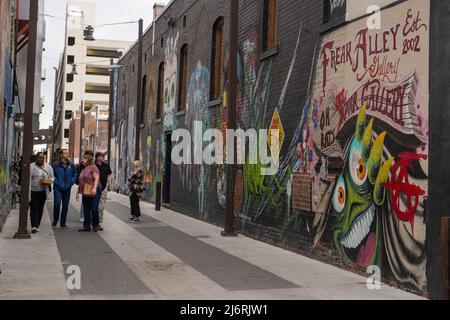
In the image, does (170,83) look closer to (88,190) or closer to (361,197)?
(88,190)

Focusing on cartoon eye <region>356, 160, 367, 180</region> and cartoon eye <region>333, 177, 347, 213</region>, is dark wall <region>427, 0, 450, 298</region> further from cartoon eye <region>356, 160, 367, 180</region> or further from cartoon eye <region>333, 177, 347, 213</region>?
cartoon eye <region>333, 177, 347, 213</region>

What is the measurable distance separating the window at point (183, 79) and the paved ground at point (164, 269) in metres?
7.12

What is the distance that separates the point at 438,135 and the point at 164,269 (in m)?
4.09

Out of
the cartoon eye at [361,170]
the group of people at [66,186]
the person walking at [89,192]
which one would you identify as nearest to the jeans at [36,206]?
the group of people at [66,186]

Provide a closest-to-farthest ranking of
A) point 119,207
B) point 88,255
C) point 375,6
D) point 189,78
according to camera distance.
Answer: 1. point 375,6
2. point 88,255
3. point 189,78
4. point 119,207

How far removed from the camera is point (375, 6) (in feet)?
26.5

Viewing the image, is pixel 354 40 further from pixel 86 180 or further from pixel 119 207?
pixel 119 207

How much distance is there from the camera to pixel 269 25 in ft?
40.1

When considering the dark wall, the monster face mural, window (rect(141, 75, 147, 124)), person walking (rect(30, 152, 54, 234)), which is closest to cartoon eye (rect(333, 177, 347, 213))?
the dark wall

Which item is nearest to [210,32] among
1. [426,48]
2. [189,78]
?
[189,78]

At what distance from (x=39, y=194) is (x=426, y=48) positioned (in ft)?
28.6

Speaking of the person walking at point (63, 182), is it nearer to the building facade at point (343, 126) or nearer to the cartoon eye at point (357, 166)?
the building facade at point (343, 126)

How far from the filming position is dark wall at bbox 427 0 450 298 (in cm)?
653

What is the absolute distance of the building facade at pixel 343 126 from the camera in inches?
272
